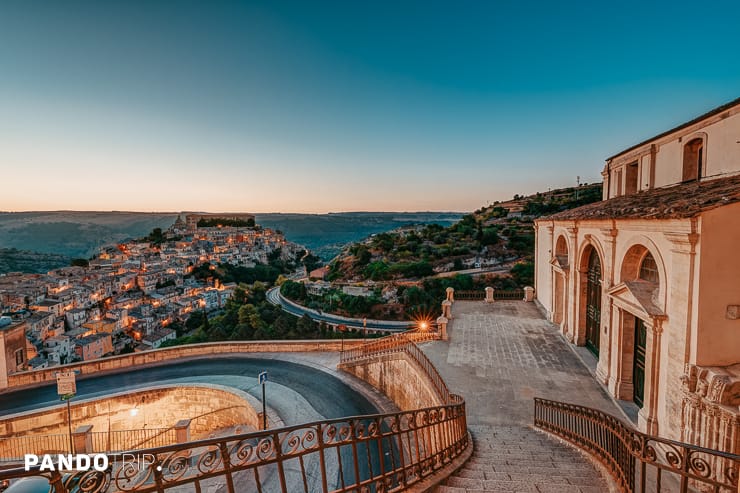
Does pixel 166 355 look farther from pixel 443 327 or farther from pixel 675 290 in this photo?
pixel 675 290

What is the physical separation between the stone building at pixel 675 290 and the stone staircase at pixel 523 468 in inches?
92.1

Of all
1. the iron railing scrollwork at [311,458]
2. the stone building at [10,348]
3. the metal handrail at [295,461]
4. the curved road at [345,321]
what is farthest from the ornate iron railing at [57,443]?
the curved road at [345,321]

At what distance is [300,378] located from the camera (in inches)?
647

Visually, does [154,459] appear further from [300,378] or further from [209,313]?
[209,313]

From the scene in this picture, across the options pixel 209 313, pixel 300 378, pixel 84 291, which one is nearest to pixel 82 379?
pixel 300 378

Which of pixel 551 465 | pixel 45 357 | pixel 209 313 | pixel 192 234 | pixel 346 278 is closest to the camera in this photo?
pixel 551 465

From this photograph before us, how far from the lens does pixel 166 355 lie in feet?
61.1

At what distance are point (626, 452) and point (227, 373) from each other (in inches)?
673

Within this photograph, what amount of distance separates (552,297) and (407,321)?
76.5ft

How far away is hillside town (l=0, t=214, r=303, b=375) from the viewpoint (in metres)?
40.0

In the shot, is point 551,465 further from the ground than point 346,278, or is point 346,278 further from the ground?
point 551,465

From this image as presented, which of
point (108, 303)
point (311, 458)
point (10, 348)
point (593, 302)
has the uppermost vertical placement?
point (593, 302)

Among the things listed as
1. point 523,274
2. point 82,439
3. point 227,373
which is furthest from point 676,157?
point 523,274

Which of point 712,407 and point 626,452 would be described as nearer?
point 626,452
